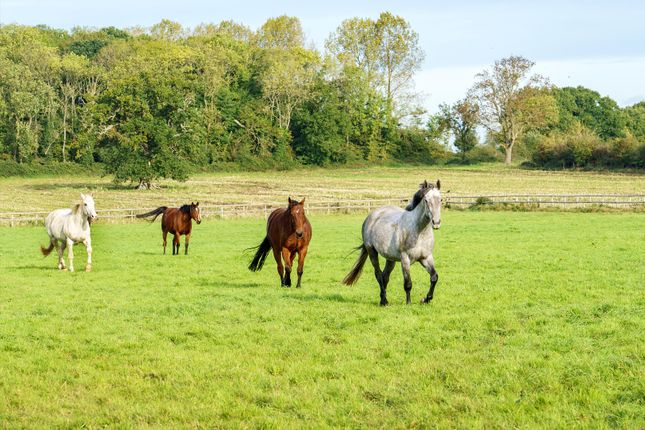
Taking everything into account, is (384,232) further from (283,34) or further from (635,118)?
(635,118)

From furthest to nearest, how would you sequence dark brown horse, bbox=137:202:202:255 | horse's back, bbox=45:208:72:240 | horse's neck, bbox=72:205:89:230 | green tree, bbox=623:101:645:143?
green tree, bbox=623:101:645:143 < dark brown horse, bbox=137:202:202:255 < horse's back, bbox=45:208:72:240 < horse's neck, bbox=72:205:89:230

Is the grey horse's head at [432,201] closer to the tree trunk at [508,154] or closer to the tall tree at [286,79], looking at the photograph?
the tall tree at [286,79]

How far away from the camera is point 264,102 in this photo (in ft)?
305

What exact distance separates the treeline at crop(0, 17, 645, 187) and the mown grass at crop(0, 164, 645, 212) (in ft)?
13.6

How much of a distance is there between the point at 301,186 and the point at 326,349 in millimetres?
57526

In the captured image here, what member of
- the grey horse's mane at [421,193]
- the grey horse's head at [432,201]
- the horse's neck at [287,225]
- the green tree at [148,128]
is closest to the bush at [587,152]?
the green tree at [148,128]

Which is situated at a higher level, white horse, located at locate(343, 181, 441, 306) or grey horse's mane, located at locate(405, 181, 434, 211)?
grey horse's mane, located at locate(405, 181, 434, 211)

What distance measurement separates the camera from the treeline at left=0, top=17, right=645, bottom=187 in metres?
75.6

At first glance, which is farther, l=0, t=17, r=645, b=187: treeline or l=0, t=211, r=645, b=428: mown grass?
l=0, t=17, r=645, b=187: treeline

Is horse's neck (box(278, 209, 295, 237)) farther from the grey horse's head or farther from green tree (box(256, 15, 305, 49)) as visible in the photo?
green tree (box(256, 15, 305, 49))

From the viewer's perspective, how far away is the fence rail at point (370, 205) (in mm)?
39781

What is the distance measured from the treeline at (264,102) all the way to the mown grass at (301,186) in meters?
4.13

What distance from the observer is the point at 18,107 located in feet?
246

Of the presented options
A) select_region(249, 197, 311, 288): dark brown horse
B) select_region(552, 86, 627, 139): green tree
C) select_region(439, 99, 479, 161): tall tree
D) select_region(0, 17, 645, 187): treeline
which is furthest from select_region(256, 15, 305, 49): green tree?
select_region(249, 197, 311, 288): dark brown horse
